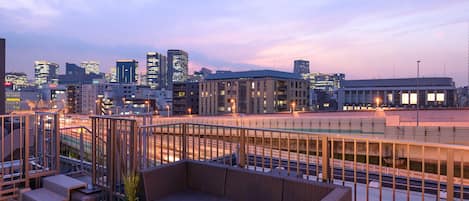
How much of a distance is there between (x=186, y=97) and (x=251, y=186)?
9430 cm

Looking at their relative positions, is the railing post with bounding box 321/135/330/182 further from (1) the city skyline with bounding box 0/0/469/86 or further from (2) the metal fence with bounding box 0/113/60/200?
(1) the city skyline with bounding box 0/0/469/86

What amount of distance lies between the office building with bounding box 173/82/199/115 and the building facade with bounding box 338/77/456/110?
44.7m

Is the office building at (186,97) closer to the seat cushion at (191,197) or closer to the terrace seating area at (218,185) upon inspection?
the terrace seating area at (218,185)

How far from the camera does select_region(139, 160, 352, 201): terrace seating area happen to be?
448 cm

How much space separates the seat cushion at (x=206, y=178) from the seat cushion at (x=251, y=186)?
134 millimetres

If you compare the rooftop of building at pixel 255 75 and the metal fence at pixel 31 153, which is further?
the rooftop of building at pixel 255 75

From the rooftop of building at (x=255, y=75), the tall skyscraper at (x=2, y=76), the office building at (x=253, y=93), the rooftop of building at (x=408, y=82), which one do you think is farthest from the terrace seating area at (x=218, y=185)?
the rooftop of building at (x=408, y=82)

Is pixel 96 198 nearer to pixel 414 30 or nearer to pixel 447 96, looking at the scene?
pixel 414 30

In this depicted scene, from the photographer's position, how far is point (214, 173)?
5535mm

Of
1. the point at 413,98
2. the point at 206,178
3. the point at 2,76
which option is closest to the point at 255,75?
the point at 413,98

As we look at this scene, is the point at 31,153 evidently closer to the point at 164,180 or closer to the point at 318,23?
the point at 164,180

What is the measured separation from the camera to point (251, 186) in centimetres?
502

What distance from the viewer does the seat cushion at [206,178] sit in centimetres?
543

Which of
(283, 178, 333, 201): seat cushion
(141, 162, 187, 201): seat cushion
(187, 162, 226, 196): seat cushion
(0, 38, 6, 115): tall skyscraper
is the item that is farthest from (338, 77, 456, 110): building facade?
(283, 178, 333, 201): seat cushion
